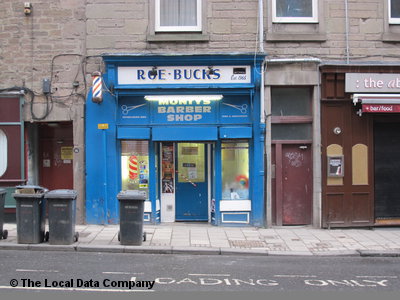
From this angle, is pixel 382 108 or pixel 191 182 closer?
pixel 382 108

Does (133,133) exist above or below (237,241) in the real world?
above

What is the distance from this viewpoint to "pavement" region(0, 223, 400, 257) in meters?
8.74

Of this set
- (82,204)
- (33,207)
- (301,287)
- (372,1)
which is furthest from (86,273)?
(372,1)

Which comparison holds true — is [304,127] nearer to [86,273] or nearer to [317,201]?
[317,201]

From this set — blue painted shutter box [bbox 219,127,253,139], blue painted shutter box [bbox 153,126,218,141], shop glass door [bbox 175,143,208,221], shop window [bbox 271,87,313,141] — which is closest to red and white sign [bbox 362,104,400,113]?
shop window [bbox 271,87,313,141]

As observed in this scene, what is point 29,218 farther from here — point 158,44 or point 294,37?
point 294,37

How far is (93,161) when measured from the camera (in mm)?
11195

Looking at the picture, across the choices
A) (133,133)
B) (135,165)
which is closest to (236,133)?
(133,133)

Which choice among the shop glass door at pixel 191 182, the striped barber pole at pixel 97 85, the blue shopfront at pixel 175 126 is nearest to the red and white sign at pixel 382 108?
the blue shopfront at pixel 175 126

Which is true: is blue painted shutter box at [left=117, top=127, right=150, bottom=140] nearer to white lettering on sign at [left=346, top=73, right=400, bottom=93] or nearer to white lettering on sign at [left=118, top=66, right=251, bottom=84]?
white lettering on sign at [left=118, top=66, right=251, bottom=84]

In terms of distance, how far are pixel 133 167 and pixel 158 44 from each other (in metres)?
3.27

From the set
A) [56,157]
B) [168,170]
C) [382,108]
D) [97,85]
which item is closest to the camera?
[382,108]

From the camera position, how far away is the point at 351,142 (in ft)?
36.9

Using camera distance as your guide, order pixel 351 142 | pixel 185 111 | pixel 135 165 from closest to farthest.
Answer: pixel 351 142 < pixel 185 111 < pixel 135 165
